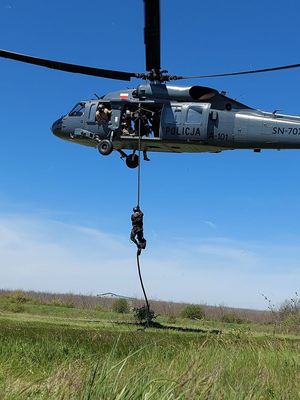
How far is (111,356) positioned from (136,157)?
55.4 feet

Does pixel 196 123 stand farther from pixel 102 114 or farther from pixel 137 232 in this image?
pixel 137 232

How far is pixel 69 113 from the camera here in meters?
25.5

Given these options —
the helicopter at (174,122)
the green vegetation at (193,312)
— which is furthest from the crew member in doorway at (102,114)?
the green vegetation at (193,312)

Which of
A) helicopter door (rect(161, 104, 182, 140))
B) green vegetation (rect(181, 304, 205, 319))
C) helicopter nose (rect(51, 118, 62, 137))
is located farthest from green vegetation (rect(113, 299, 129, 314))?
helicopter door (rect(161, 104, 182, 140))

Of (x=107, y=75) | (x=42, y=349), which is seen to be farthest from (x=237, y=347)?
(x=107, y=75)

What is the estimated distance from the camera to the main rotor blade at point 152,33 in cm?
1808

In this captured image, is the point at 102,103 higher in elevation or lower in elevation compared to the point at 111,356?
higher

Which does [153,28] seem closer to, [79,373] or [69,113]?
[69,113]

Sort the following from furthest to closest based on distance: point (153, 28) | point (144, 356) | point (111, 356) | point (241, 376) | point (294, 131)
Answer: point (294, 131), point (153, 28), point (144, 356), point (241, 376), point (111, 356)

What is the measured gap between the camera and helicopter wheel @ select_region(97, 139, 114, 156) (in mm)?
22375

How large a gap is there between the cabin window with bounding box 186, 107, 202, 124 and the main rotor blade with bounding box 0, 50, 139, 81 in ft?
8.69

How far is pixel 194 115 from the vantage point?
22.7 meters

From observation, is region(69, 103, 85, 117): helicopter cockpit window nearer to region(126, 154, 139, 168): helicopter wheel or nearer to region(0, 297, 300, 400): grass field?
region(126, 154, 139, 168): helicopter wheel

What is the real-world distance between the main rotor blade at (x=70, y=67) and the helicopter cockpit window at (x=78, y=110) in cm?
390
